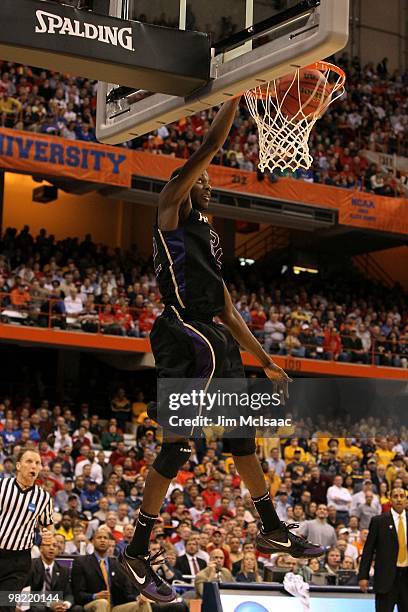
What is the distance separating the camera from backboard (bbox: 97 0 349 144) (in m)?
5.09

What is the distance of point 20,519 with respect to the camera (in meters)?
8.51

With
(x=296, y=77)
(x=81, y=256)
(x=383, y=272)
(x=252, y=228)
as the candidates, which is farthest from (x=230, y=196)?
(x=296, y=77)

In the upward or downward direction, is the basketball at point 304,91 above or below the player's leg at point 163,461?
above

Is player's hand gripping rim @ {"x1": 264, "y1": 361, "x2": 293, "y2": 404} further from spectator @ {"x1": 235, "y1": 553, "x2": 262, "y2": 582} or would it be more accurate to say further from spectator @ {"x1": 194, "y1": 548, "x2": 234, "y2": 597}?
spectator @ {"x1": 235, "y1": 553, "x2": 262, "y2": 582}

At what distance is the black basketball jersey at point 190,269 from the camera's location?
19.8ft

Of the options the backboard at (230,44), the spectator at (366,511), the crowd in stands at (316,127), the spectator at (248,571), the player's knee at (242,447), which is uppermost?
the crowd in stands at (316,127)

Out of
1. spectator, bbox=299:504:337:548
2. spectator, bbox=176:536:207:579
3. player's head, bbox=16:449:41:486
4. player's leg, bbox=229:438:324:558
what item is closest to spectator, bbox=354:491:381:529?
spectator, bbox=299:504:337:548

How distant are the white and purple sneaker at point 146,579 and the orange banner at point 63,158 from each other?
18372 millimetres

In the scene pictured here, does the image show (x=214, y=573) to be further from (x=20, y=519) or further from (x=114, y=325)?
(x=114, y=325)

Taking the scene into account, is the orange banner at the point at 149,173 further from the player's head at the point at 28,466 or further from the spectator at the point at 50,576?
the player's head at the point at 28,466

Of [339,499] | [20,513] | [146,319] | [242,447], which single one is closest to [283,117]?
[242,447]

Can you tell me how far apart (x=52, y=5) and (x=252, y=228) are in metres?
27.9

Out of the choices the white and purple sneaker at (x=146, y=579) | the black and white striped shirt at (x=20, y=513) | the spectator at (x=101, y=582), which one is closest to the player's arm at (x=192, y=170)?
the white and purple sneaker at (x=146, y=579)

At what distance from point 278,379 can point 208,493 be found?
478 inches
